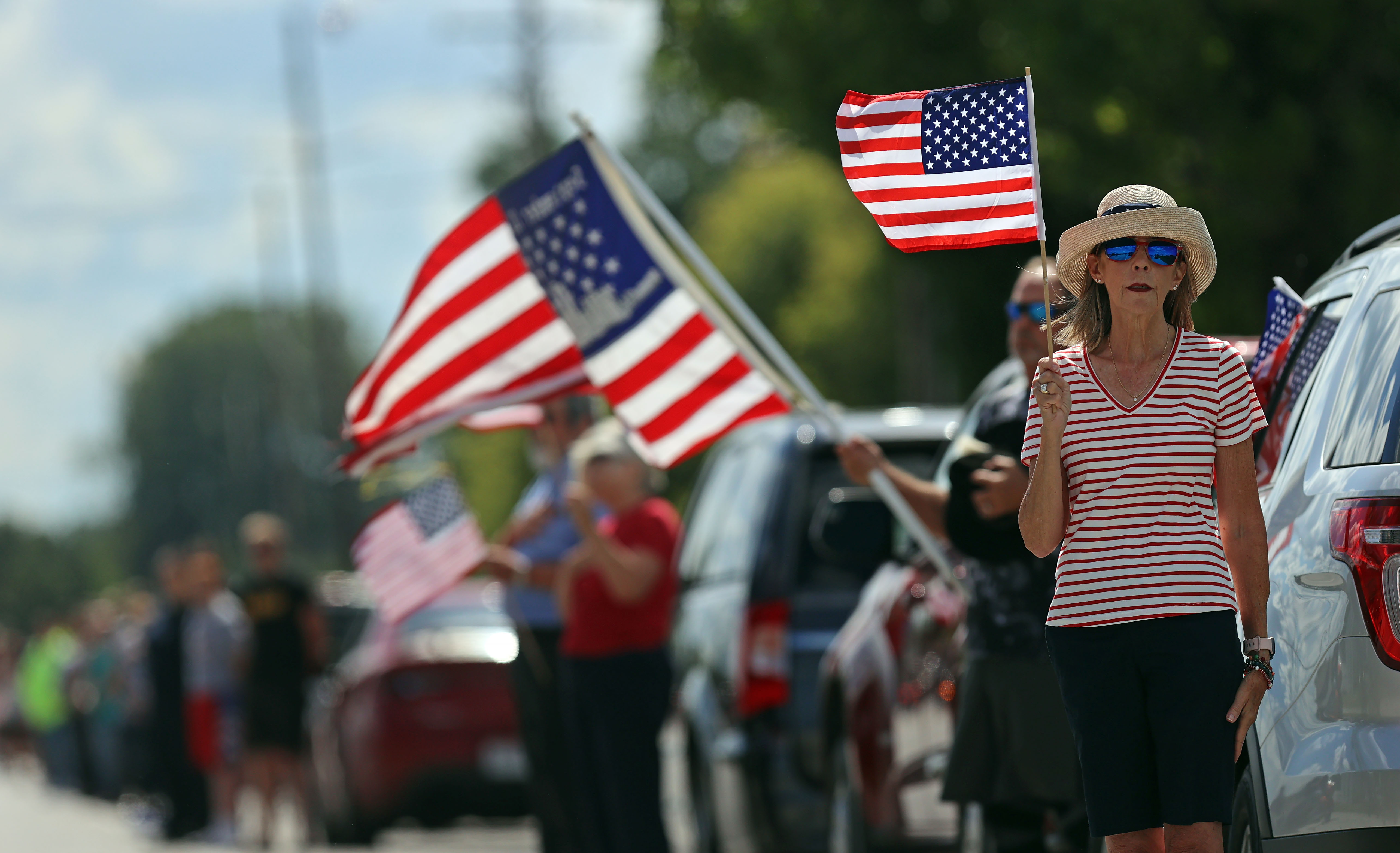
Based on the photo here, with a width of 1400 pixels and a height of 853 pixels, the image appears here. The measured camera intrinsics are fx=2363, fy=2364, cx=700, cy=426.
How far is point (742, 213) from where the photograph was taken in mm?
59219

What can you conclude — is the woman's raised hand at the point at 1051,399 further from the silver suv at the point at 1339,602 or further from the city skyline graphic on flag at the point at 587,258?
the city skyline graphic on flag at the point at 587,258

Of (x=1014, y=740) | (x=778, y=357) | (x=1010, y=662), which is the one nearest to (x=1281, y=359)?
(x=1010, y=662)

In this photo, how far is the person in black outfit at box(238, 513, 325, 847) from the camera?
15.2m

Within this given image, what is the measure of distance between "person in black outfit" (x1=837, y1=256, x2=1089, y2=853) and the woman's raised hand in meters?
1.63

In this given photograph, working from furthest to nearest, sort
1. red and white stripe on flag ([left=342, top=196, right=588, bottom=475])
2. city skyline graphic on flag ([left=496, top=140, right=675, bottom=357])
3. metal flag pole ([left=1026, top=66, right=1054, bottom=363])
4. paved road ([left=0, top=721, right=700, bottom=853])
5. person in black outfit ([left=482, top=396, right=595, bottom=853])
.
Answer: paved road ([left=0, top=721, right=700, bottom=853]) → person in black outfit ([left=482, top=396, right=595, bottom=853]) → red and white stripe on flag ([left=342, top=196, right=588, bottom=475]) → city skyline graphic on flag ([left=496, top=140, right=675, bottom=357]) → metal flag pole ([left=1026, top=66, right=1054, bottom=363])

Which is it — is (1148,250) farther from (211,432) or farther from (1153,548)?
(211,432)

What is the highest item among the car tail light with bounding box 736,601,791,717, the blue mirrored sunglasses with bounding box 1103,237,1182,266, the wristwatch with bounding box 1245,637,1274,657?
the blue mirrored sunglasses with bounding box 1103,237,1182,266

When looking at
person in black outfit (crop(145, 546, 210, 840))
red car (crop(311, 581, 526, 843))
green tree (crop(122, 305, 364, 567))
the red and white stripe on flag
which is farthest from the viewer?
green tree (crop(122, 305, 364, 567))

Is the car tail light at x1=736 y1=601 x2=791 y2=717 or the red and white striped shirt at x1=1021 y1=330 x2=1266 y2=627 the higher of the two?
the red and white striped shirt at x1=1021 y1=330 x2=1266 y2=627

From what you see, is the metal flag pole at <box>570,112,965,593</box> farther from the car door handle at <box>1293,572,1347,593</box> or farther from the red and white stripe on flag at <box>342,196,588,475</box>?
the car door handle at <box>1293,572,1347,593</box>

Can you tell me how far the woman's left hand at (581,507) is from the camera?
8930 mm

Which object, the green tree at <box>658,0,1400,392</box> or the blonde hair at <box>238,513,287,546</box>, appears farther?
the blonde hair at <box>238,513,287,546</box>

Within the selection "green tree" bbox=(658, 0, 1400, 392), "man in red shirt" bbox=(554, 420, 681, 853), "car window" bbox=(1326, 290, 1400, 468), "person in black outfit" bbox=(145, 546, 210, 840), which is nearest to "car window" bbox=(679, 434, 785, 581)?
"man in red shirt" bbox=(554, 420, 681, 853)

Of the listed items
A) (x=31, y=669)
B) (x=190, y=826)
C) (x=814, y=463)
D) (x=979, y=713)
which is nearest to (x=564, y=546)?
(x=814, y=463)
